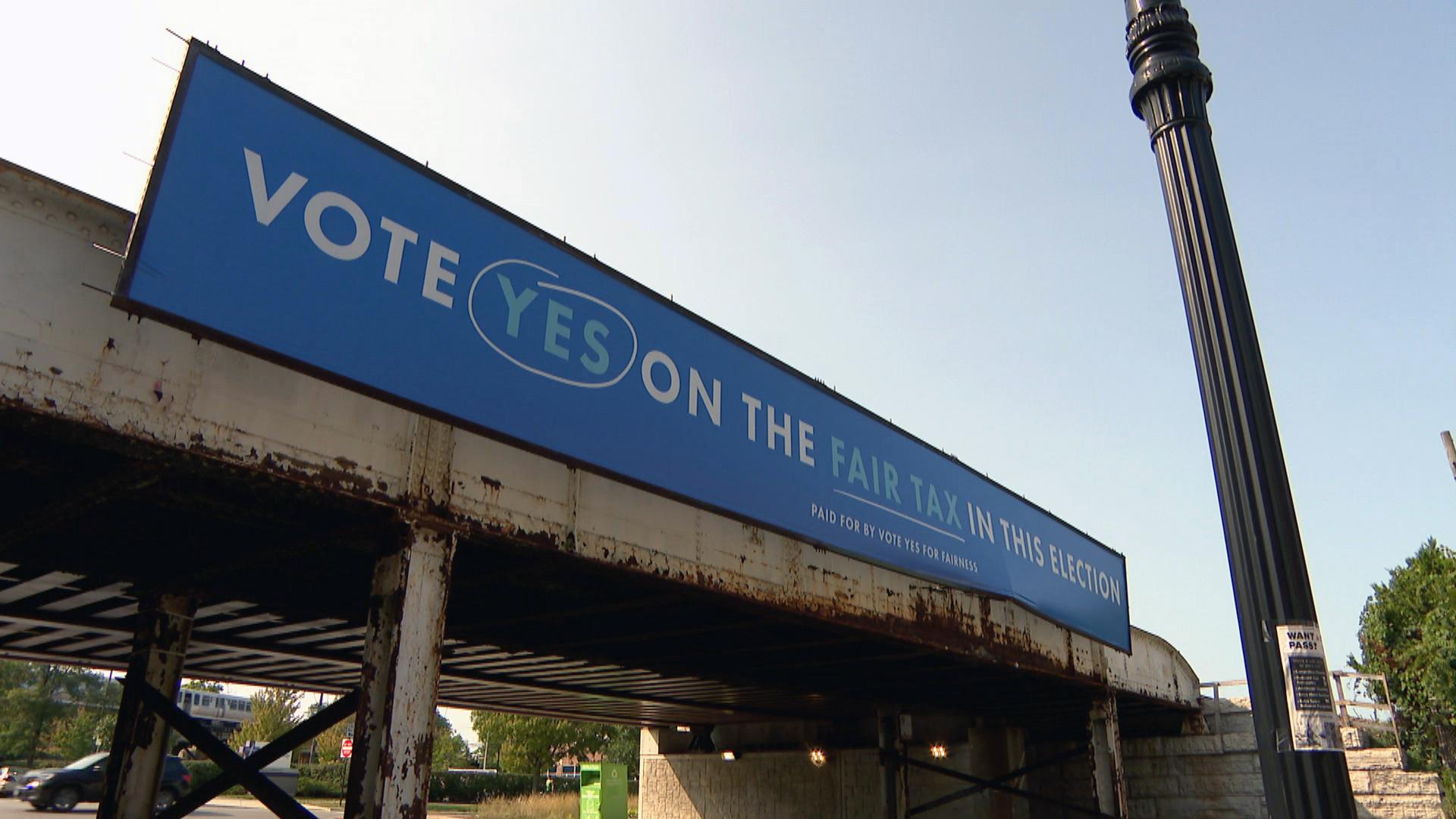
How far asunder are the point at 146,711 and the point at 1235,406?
947 cm

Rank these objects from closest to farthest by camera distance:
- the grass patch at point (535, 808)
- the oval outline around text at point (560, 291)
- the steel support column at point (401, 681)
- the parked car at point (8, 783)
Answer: the steel support column at point (401, 681), the oval outline around text at point (560, 291), the parked car at point (8, 783), the grass patch at point (535, 808)

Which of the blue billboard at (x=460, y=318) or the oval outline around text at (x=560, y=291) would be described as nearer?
the blue billboard at (x=460, y=318)

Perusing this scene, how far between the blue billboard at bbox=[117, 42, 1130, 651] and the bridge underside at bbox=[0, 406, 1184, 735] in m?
0.91

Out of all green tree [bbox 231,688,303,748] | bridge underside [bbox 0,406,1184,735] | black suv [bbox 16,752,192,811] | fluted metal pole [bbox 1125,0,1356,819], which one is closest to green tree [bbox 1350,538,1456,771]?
bridge underside [bbox 0,406,1184,735]

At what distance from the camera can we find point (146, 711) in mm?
8570

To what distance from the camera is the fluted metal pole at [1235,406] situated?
4.04m

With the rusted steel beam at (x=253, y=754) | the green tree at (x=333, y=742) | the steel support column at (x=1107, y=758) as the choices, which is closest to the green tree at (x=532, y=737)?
the green tree at (x=333, y=742)

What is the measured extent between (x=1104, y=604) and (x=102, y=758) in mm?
27365

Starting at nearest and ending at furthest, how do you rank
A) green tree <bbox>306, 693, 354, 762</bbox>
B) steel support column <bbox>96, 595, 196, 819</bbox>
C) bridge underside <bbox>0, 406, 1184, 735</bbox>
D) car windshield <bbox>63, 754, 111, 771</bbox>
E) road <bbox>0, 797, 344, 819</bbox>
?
bridge underside <bbox>0, 406, 1184, 735</bbox>, steel support column <bbox>96, 595, 196, 819</bbox>, road <bbox>0, 797, 344, 819</bbox>, car windshield <bbox>63, 754, 111, 771</bbox>, green tree <bbox>306, 693, 354, 762</bbox>

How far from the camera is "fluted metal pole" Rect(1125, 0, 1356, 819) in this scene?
404cm

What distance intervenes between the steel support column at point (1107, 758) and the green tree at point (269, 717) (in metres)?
41.9

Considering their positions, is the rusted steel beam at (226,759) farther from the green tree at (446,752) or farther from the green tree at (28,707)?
the green tree at (28,707)

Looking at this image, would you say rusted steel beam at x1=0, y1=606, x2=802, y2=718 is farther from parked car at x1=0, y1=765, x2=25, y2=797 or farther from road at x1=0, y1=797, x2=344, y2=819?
parked car at x1=0, y1=765, x2=25, y2=797

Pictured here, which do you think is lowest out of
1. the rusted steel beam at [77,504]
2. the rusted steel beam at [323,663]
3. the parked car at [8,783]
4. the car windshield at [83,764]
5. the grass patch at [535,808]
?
the grass patch at [535,808]
